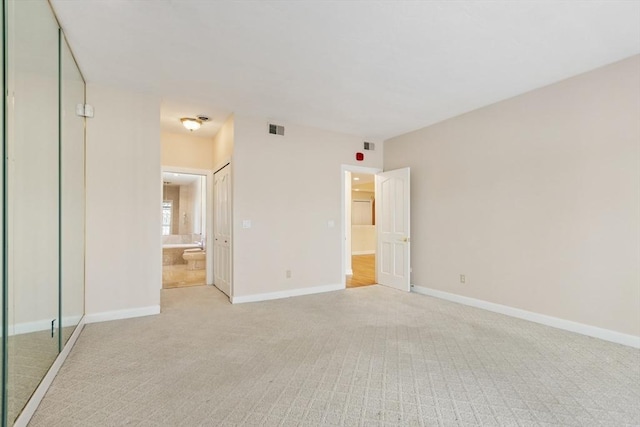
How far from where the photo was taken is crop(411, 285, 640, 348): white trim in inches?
116

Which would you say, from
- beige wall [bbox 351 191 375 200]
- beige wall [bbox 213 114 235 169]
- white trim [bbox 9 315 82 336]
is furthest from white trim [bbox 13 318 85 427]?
beige wall [bbox 351 191 375 200]

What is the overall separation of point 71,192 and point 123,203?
2.57ft

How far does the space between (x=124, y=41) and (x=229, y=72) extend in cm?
94

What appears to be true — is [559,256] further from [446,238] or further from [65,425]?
[65,425]

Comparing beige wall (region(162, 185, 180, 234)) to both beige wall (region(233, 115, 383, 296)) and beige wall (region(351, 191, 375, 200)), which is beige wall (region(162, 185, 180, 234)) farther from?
beige wall (region(233, 115, 383, 296))

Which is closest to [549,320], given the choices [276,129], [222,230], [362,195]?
→ [276,129]

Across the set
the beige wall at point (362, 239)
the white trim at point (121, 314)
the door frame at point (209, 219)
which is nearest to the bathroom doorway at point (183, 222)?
the door frame at point (209, 219)

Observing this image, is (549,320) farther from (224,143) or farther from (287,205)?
(224,143)

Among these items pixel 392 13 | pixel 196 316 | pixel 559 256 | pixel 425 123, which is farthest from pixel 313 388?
pixel 425 123

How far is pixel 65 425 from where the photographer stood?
5.85 feet

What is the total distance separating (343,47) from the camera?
2.77m

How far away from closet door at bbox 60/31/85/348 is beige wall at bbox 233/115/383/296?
1.76 meters

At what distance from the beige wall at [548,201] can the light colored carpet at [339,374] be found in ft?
1.46

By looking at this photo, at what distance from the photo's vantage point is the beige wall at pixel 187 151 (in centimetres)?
533
